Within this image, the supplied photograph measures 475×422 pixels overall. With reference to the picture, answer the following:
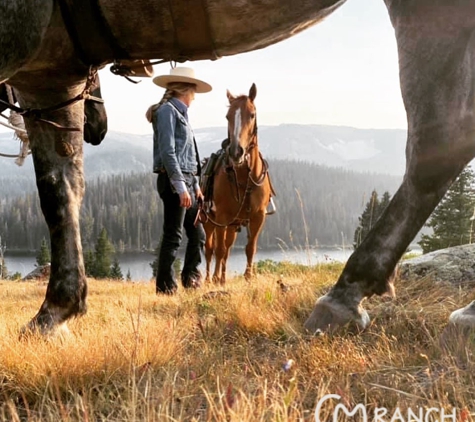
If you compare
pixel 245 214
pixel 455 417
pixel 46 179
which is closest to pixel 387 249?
pixel 455 417

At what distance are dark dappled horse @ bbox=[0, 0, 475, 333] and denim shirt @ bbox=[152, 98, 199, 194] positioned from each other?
302 centimetres

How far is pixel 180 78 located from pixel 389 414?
574 cm

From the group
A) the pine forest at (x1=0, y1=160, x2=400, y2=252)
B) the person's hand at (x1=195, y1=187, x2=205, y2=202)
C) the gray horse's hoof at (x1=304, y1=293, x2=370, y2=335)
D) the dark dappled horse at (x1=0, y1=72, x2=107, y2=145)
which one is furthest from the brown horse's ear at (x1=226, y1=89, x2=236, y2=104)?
the pine forest at (x1=0, y1=160, x2=400, y2=252)

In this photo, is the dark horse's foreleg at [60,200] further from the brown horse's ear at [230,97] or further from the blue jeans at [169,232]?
the brown horse's ear at [230,97]

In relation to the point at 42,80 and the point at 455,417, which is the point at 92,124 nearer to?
the point at 42,80

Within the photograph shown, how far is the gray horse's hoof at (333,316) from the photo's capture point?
8.41 feet

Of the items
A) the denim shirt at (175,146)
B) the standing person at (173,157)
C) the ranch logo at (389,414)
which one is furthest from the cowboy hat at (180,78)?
the ranch logo at (389,414)

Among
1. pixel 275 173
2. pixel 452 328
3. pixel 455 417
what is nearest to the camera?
pixel 455 417

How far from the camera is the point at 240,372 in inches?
82.3

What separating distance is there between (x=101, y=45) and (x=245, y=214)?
576cm

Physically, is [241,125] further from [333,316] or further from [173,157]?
[333,316]

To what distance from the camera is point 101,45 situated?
236 centimetres

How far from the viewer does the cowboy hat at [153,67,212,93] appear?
6629mm

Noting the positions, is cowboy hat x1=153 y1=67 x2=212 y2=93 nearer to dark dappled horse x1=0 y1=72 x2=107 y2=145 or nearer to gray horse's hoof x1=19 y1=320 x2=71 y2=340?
dark dappled horse x1=0 y1=72 x2=107 y2=145
